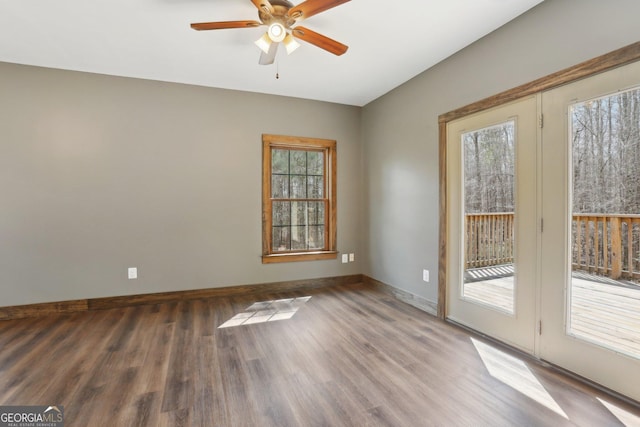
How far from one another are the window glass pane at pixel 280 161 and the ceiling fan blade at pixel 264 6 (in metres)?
2.23

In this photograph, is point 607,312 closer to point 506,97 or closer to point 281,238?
point 506,97

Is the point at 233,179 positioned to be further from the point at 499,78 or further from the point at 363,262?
the point at 499,78

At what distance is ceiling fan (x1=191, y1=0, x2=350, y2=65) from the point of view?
1975 millimetres

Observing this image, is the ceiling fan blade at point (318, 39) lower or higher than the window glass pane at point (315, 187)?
higher

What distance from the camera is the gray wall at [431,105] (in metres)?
1.99

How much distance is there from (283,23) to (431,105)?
1.86 m

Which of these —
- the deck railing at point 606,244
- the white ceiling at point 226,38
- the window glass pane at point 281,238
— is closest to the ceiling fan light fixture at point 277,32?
Result: the white ceiling at point 226,38

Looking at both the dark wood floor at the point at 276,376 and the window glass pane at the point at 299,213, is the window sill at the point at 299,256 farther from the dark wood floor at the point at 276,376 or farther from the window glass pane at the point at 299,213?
the dark wood floor at the point at 276,376

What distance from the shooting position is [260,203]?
13.4 ft

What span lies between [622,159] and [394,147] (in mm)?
2301

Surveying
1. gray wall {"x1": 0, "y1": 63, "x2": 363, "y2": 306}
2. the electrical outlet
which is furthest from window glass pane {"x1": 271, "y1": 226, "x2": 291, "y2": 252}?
the electrical outlet

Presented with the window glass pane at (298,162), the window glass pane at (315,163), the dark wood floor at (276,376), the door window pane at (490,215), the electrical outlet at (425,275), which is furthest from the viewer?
the window glass pane at (315,163)

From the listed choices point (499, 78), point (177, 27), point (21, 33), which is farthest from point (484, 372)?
point (21, 33)

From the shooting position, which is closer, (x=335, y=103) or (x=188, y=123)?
(x=188, y=123)
